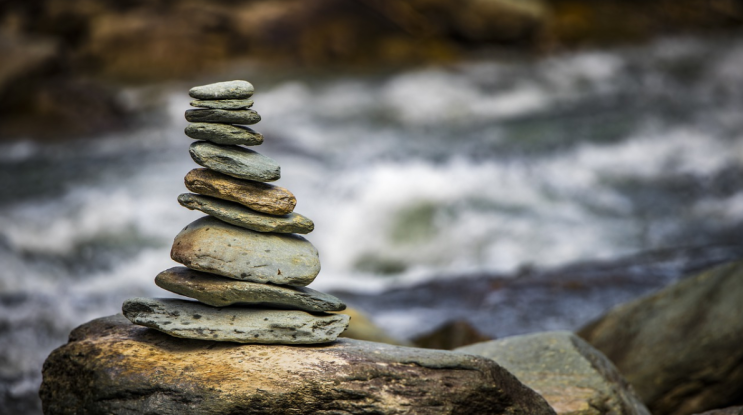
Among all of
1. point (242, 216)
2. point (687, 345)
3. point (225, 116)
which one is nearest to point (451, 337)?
point (687, 345)

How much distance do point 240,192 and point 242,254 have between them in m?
0.38

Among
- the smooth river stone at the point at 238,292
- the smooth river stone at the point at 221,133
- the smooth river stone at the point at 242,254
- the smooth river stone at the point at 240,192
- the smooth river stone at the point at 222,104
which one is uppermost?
the smooth river stone at the point at 222,104

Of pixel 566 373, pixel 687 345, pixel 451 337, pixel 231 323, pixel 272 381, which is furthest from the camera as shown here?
pixel 451 337

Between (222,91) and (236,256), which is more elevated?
(222,91)

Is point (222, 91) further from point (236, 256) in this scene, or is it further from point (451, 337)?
point (451, 337)

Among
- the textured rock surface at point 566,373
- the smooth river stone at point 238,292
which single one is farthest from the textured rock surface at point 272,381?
the textured rock surface at point 566,373

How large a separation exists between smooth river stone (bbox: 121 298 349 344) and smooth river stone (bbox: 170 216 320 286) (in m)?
0.22

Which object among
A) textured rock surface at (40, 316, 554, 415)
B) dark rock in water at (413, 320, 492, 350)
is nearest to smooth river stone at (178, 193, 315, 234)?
textured rock surface at (40, 316, 554, 415)

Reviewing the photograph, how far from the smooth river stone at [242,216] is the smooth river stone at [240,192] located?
0.12 ft

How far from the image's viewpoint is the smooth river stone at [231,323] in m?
4.29

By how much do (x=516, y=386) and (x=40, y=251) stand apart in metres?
8.48

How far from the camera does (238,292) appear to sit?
14.3 ft

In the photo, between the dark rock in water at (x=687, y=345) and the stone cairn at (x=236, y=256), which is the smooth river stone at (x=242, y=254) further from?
the dark rock in water at (x=687, y=345)

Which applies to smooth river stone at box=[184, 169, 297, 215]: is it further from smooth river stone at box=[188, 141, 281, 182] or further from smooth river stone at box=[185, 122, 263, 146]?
smooth river stone at box=[185, 122, 263, 146]
